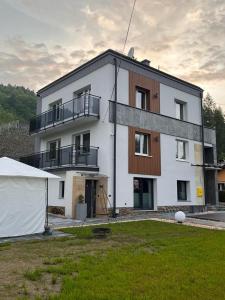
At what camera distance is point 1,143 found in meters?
34.3

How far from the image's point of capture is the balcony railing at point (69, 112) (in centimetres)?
1823

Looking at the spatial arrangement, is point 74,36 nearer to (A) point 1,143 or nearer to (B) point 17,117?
(A) point 1,143

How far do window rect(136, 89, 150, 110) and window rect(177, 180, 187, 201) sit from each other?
19.4 feet

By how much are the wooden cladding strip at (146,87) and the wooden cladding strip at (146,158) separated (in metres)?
1.71

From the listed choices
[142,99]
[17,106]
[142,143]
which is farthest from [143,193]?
[17,106]

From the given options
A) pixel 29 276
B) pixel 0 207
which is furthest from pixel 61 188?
pixel 29 276

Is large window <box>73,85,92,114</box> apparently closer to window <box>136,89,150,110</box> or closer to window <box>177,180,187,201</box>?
window <box>136,89,150,110</box>

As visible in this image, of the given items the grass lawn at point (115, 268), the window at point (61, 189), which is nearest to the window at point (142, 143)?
the window at point (61, 189)

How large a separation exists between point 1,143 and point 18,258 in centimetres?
2925

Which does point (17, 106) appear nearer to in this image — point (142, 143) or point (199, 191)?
point (142, 143)

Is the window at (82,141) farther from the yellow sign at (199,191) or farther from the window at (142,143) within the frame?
the yellow sign at (199,191)

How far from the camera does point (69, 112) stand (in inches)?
771

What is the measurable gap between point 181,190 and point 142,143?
16.5 ft

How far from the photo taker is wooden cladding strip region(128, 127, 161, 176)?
1853 centimetres
